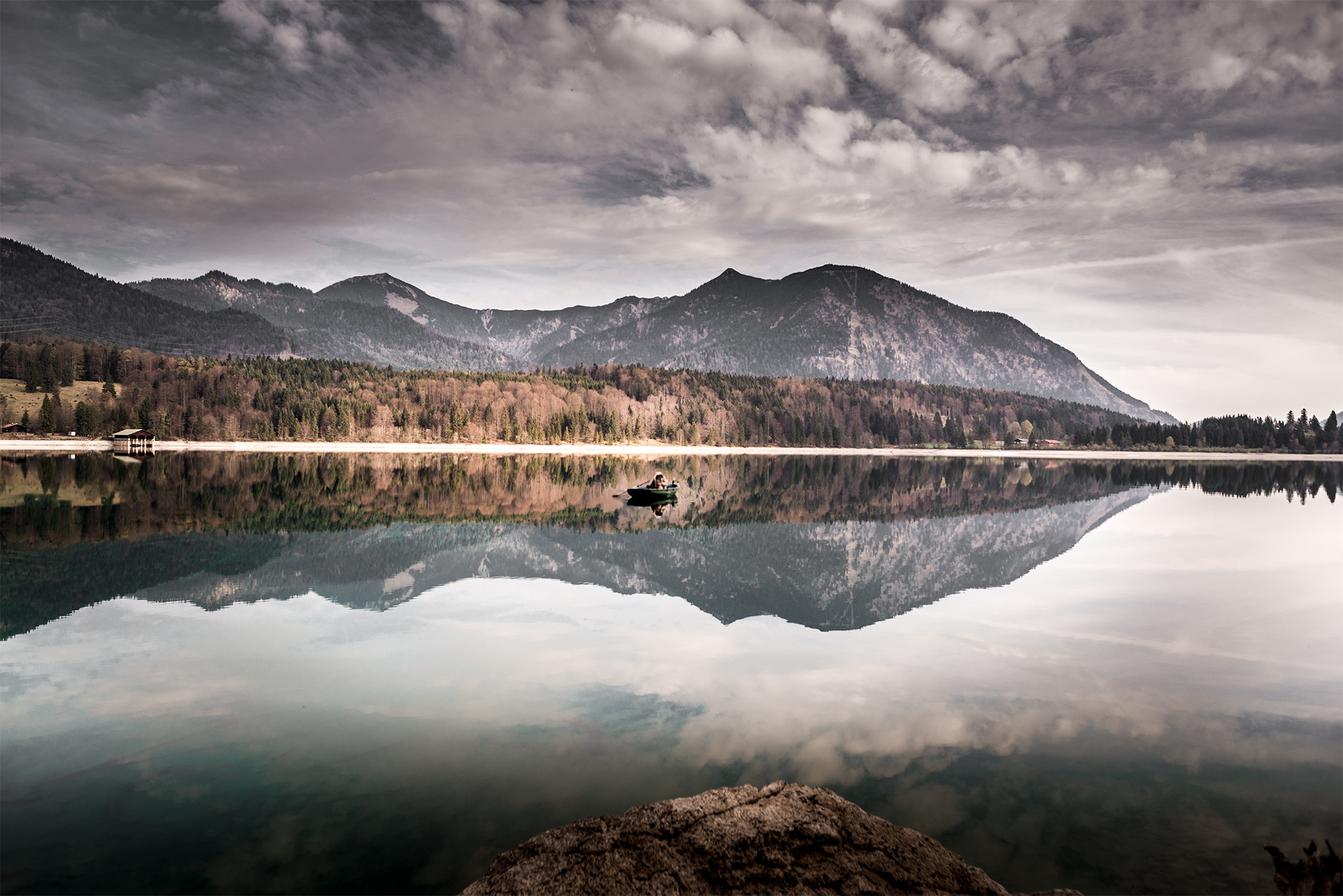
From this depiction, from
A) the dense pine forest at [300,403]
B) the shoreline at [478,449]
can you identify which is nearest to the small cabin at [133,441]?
the shoreline at [478,449]

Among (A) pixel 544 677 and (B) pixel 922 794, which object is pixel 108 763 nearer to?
(A) pixel 544 677

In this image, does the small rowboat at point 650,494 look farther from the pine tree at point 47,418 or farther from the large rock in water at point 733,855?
the pine tree at point 47,418

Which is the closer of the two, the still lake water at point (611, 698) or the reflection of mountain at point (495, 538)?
the still lake water at point (611, 698)

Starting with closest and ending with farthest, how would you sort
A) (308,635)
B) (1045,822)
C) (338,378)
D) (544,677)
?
(1045,822) < (544,677) < (308,635) < (338,378)

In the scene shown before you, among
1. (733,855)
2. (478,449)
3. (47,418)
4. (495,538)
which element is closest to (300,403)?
(478,449)

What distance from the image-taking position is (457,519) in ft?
116

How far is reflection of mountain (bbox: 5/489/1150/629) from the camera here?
19.8 metres

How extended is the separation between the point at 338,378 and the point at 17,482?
138320mm

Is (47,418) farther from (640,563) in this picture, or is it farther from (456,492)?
(640,563)

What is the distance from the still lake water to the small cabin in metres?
109

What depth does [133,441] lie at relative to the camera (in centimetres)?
11994

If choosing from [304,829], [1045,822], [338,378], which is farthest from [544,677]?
[338,378]

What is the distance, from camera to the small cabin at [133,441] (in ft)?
393

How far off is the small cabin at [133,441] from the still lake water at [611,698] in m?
109
